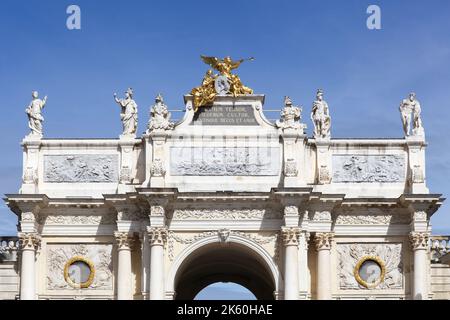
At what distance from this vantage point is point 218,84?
45.2 metres

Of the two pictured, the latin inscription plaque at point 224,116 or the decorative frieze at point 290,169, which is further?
the latin inscription plaque at point 224,116

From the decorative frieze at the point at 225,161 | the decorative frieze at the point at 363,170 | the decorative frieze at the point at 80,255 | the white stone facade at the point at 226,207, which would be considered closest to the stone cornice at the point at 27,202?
the white stone facade at the point at 226,207

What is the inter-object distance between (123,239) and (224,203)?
4.16 m

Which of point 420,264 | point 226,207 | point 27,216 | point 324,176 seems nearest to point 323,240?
point 324,176

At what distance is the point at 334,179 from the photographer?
1773 inches

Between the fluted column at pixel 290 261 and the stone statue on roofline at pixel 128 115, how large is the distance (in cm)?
745

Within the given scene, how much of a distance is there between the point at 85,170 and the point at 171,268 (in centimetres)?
544

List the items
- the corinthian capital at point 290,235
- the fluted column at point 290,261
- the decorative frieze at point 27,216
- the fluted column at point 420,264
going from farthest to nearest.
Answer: the decorative frieze at point 27,216
the fluted column at point 420,264
the corinthian capital at point 290,235
the fluted column at point 290,261

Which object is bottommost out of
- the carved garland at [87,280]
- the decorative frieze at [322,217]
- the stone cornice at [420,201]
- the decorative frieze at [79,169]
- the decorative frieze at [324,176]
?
the carved garland at [87,280]

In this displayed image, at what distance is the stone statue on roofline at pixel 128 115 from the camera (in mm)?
45188

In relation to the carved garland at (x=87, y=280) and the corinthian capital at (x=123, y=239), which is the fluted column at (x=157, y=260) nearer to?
the corinthian capital at (x=123, y=239)

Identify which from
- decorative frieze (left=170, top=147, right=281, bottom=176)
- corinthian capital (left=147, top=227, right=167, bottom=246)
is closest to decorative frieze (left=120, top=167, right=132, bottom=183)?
decorative frieze (left=170, top=147, right=281, bottom=176)
